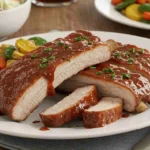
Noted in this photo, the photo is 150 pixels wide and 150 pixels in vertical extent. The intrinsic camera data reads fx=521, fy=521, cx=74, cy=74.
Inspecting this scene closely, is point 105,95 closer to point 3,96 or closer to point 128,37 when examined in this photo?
point 3,96

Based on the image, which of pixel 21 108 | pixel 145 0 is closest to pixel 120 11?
pixel 145 0

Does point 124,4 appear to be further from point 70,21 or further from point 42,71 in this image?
point 42,71

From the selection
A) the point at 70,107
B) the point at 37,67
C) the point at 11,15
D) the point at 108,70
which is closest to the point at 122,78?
the point at 108,70

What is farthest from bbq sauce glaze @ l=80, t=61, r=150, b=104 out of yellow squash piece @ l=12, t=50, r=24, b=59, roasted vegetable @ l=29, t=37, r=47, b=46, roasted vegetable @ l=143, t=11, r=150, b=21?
roasted vegetable @ l=143, t=11, r=150, b=21

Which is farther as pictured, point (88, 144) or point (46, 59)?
point (46, 59)

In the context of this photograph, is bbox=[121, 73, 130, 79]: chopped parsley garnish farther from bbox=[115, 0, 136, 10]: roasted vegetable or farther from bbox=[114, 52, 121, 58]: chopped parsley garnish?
bbox=[115, 0, 136, 10]: roasted vegetable

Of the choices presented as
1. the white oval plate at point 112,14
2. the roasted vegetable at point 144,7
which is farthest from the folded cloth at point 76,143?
the roasted vegetable at point 144,7
